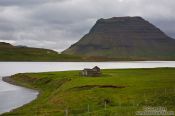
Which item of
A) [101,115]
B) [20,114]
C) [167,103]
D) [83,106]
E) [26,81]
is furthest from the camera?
[26,81]

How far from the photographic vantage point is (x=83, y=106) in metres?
69.7

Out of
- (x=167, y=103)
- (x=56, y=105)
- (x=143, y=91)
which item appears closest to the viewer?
(x=167, y=103)

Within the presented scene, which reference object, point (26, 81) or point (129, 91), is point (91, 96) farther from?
point (26, 81)

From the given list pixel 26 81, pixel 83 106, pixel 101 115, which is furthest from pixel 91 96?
pixel 26 81

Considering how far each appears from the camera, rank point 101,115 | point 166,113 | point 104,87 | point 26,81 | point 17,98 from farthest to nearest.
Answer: point 26,81, point 17,98, point 104,87, point 101,115, point 166,113

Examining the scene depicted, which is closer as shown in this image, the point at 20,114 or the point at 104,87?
the point at 20,114

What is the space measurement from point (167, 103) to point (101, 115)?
13532 mm

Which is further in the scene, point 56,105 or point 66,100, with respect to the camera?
point 66,100

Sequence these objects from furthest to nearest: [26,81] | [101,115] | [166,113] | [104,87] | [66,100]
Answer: [26,81]
[104,87]
[66,100]
[101,115]
[166,113]

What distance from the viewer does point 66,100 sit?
262 ft

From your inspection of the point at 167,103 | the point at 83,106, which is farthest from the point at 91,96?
the point at 167,103

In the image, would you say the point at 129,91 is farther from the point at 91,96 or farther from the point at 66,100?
the point at 66,100

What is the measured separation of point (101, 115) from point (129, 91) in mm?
36961

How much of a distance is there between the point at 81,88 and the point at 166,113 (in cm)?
5251
